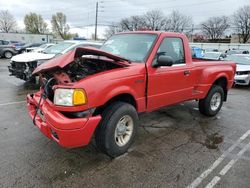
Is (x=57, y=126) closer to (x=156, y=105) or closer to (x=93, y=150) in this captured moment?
(x=93, y=150)

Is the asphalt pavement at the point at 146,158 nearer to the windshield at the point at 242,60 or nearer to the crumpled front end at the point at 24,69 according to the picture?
the crumpled front end at the point at 24,69

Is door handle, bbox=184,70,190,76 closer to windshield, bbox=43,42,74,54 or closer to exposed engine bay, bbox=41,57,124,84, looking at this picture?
exposed engine bay, bbox=41,57,124,84

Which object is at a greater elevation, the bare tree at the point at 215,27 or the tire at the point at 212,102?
the bare tree at the point at 215,27

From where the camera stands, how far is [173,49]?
15.3 ft

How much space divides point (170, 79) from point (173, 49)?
663 mm

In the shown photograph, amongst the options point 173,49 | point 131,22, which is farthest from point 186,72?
point 131,22

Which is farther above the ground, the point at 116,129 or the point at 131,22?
Answer: the point at 131,22

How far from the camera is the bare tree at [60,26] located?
8431 centimetres

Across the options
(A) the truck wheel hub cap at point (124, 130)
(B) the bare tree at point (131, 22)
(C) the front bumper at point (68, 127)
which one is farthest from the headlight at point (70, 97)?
(B) the bare tree at point (131, 22)

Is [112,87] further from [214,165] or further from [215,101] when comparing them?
[215,101]

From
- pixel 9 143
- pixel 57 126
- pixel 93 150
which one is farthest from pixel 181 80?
pixel 9 143

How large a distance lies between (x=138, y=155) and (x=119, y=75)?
1.31 meters

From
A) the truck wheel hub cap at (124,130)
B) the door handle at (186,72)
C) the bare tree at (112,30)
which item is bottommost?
the truck wheel hub cap at (124,130)

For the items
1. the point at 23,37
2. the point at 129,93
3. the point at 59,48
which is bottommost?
the point at 129,93
